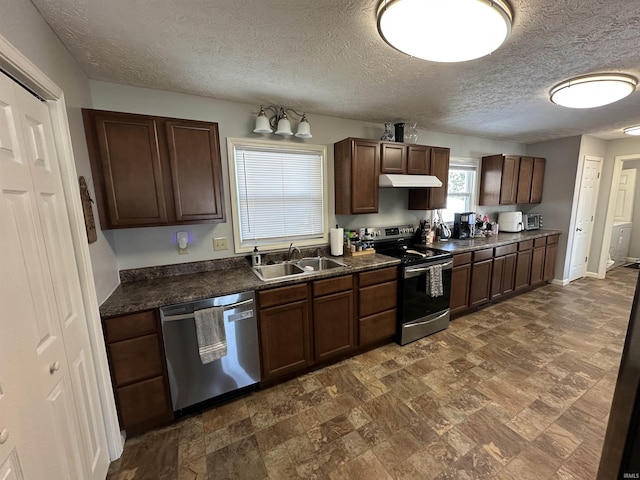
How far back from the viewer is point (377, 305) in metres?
2.57

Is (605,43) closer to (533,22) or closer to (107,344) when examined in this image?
(533,22)

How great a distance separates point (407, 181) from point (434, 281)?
1.12m

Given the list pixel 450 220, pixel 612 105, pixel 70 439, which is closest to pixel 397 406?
pixel 70 439

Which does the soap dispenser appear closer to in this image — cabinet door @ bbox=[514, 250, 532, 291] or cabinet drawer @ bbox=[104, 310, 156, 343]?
cabinet drawer @ bbox=[104, 310, 156, 343]

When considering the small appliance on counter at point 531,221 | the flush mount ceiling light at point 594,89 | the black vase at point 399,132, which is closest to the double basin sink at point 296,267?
the black vase at point 399,132

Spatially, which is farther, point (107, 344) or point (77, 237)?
point (107, 344)

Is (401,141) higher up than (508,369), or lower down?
higher up

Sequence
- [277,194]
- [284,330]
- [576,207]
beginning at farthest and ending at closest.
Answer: [576,207] < [277,194] < [284,330]

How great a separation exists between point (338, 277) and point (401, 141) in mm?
1817

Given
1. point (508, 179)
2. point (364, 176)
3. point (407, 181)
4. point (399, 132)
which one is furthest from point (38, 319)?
point (508, 179)

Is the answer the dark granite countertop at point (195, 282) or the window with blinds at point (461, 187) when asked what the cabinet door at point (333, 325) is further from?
the window with blinds at point (461, 187)

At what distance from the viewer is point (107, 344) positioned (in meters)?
1.58

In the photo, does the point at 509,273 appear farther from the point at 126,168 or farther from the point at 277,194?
the point at 126,168

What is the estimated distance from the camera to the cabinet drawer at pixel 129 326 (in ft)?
5.16
